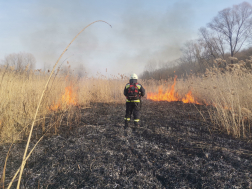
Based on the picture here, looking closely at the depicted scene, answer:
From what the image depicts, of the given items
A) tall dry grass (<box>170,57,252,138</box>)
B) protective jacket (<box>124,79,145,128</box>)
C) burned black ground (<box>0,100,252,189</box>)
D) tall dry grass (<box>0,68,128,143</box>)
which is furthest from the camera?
protective jacket (<box>124,79,145,128</box>)

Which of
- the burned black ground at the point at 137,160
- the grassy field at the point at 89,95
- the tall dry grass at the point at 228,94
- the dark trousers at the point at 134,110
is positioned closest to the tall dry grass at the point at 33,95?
the grassy field at the point at 89,95

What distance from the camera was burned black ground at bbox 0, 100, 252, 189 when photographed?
2145 millimetres

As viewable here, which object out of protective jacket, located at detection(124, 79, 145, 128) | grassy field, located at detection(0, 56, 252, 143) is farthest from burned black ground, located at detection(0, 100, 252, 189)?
grassy field, located at detection(0, 56, 252, 143)

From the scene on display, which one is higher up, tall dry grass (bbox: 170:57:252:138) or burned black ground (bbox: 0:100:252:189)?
tall dry grass (bbox: 170:57:252:138)

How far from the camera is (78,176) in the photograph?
7.41 ft

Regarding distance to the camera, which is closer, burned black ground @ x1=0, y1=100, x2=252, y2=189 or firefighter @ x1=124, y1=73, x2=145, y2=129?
burned black ground @ x1=0, y1=100, x2=252, y2=189

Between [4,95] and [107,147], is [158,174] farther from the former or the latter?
[4,95]

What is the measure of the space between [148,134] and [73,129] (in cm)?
230

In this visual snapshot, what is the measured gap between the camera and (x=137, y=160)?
8.71 ft

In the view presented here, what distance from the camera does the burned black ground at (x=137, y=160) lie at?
2145 millimetres

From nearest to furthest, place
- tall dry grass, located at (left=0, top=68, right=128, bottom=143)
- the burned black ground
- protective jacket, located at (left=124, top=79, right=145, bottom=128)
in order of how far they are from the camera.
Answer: the burned black ground < tall dry grass, located at (left=0, top=68, right=128, bottom=143) < protective jacket, located at (left=124, top=79, right=145, bottom=128)

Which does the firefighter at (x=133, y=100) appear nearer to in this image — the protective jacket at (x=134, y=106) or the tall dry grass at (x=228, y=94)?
the protective jacket at (x=134, y=106)

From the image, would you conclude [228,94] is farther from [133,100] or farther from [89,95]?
[89,95]

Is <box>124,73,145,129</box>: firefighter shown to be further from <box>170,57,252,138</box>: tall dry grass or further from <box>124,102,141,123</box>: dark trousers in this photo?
<box>170,57,252,138</box>: tall dry grass
